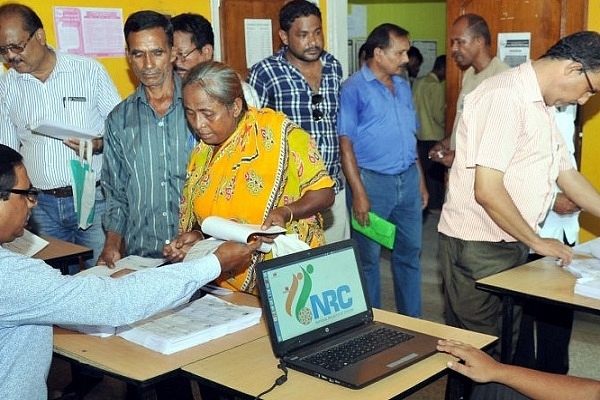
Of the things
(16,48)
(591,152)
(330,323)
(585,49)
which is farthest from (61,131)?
(591,152)

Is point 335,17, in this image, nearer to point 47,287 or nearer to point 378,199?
point 378,199

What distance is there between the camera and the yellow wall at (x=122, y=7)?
4.03 meters

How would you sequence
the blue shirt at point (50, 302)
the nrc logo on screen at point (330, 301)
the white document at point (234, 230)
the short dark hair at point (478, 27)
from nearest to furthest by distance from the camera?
the blue shirt at point (50, 302)
the nrc logo on screen at point (330, 301)
the white document at point (234, 230)
the short dark hair at point (478, 27)

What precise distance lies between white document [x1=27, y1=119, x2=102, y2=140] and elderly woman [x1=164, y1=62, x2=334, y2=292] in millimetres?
875

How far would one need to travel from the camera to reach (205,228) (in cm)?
234

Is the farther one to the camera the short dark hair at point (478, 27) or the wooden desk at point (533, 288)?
the short dark hair at point (478, 27)

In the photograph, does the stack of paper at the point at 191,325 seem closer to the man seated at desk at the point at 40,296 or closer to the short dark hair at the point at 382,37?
the man seated at desk at the point at 40,296

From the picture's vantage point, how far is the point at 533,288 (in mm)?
2689

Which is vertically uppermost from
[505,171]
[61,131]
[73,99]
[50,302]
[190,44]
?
[190,44]

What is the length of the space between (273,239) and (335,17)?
3622 mm

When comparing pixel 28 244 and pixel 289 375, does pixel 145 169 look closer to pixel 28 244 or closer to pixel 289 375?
pixel 28 244

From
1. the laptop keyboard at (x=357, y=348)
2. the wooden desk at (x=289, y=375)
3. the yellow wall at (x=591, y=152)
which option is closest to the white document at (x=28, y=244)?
the wooden desk at (x=289, y=375)

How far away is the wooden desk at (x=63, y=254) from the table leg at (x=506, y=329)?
179 cm

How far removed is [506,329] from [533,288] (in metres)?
0.21
